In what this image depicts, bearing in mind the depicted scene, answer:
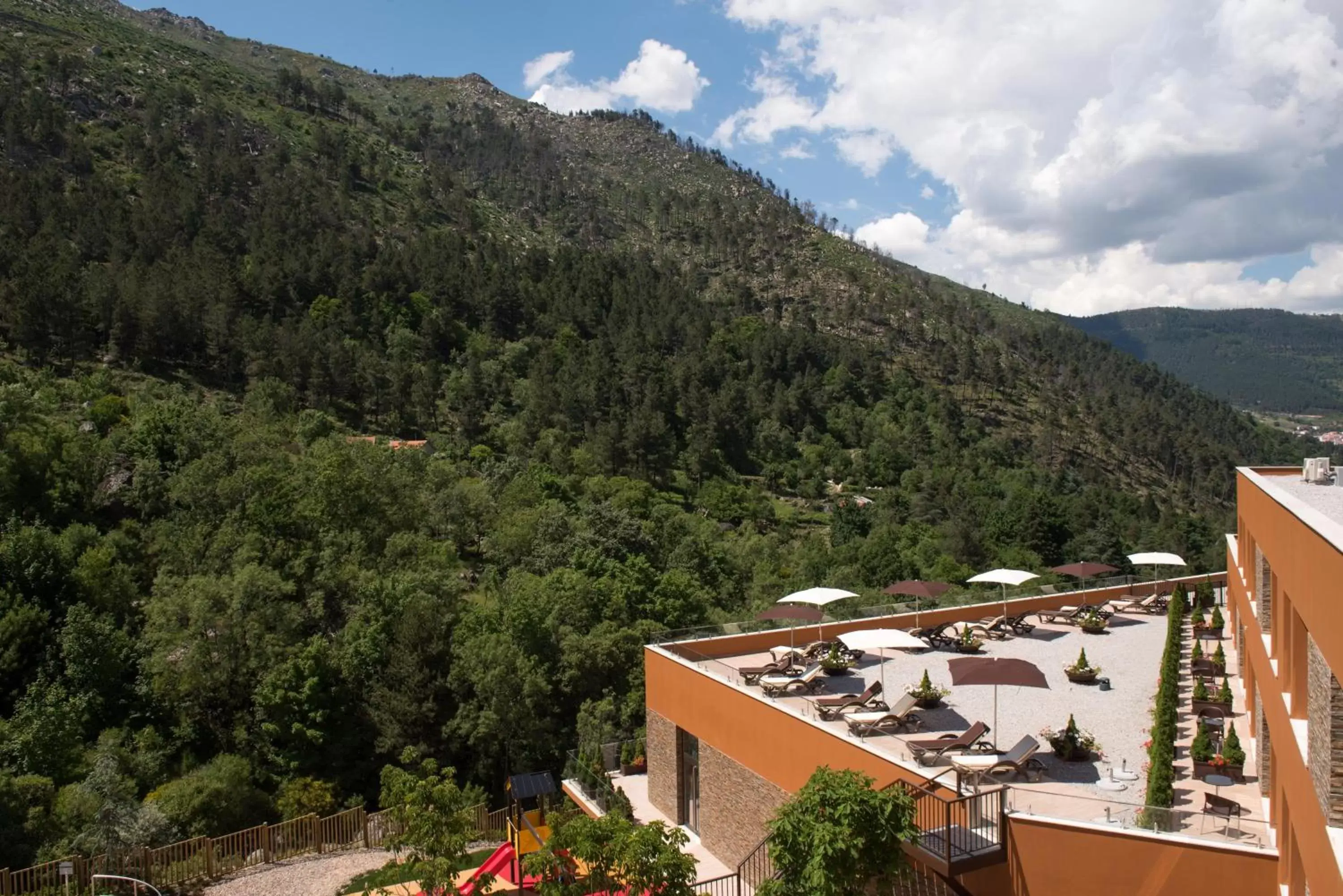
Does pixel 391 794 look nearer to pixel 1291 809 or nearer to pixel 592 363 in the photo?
pixel 1291 809

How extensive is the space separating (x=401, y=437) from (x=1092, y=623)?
4740 cm

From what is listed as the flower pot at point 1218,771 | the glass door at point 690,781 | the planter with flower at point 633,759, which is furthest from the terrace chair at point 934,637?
the flower pot at point 1218,771

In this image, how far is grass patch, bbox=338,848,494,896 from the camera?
55.6 ft

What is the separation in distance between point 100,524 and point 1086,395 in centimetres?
11668

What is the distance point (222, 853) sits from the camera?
21.7m

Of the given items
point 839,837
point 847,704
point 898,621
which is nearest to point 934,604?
point 898,621

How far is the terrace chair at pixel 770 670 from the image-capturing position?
16.6 meters

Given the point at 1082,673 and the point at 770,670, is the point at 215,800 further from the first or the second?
the point at 1082,673

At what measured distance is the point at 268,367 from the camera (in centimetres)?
5822

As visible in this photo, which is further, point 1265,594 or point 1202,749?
point 1265,594

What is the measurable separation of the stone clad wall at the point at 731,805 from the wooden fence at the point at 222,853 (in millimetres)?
4533

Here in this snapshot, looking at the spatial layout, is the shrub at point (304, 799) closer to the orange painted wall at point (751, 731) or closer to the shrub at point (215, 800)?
the shrub at point (215, 800)

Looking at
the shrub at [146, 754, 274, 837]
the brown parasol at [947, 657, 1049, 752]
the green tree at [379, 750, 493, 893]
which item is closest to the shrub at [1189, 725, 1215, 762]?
the brown parasol at [947, 657, 1049, 752]

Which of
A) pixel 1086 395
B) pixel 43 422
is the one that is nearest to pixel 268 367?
pixel 43 422
